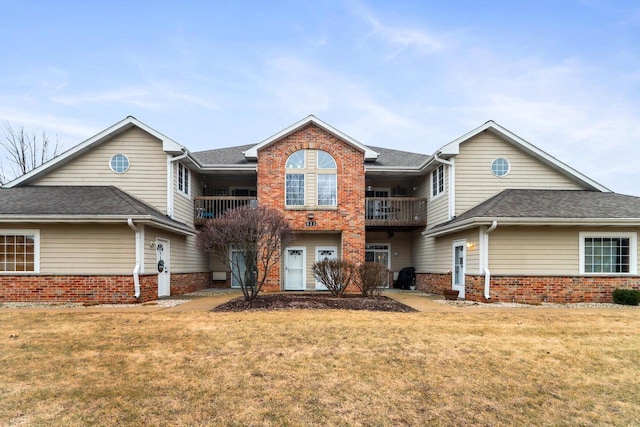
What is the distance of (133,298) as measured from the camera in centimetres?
1310

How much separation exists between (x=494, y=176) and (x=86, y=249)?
1466 cm

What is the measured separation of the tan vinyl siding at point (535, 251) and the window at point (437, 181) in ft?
12.9

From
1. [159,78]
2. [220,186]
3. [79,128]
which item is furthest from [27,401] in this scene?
[79,128]

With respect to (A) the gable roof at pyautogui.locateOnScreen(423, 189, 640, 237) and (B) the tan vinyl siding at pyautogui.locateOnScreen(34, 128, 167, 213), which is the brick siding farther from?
(B) the tan vinyl siding at pyautogui.locateOnScreen(34, 128, 167, 213)

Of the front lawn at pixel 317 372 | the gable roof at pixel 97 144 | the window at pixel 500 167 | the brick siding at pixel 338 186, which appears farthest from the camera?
the brick siding at pixel 338 186

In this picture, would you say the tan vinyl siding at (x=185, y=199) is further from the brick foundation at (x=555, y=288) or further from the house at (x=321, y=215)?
the brick foundation at (x=555, y=288)

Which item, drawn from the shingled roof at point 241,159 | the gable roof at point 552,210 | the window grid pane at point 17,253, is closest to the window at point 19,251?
the window grid pane at point 17,253

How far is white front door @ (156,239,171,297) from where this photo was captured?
49.0 ft

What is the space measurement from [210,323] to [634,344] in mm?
7843

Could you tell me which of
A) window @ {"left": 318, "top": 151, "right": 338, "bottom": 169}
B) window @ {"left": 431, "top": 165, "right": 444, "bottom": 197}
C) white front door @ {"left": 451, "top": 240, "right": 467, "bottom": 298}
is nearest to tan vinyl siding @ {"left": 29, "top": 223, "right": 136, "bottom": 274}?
window @ {"left": 318, "top": 151, "right": 338, "bottom": 169}

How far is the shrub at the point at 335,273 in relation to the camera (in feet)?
45.5

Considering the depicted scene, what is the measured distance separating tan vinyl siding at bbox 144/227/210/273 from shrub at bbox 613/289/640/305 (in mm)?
13487

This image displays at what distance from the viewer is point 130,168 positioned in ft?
52.2

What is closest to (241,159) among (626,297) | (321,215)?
(321,215)
